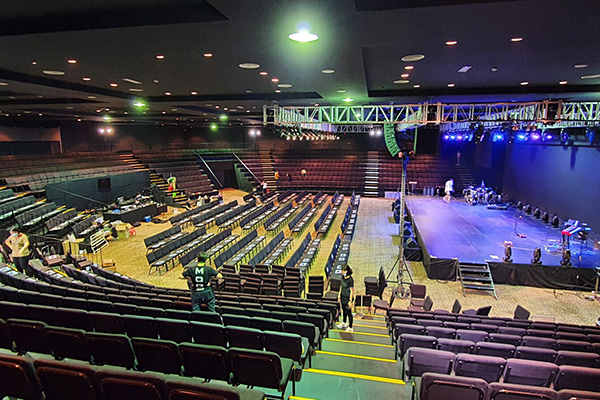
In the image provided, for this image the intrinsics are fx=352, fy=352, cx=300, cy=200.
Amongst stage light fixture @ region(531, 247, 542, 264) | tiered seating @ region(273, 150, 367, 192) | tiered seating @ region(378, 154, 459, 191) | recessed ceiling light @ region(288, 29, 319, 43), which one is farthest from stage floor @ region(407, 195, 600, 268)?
recessed ceiling light @ region(288, 29, 319, 43)

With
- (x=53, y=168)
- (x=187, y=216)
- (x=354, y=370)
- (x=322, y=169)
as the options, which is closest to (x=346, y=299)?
(x=354, y=370)

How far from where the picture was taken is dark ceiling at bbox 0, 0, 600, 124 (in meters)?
4.35

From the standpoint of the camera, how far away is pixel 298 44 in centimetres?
584

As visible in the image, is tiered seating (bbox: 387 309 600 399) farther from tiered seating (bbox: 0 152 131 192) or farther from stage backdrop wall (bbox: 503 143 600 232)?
tiered seating (bbox: 0 152 131 192)

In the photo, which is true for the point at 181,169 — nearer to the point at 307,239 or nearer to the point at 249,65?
the point at 307,239

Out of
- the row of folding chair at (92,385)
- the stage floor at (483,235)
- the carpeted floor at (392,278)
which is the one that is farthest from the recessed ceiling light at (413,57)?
the stage floor at (483,235)

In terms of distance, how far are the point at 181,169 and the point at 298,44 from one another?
89.5ft

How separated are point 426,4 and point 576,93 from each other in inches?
408

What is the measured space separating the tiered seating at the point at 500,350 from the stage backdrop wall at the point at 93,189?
19.9 meters

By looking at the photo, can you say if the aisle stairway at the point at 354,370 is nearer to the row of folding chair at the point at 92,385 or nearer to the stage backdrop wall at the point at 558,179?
the row of folding chair at the point at 92,385

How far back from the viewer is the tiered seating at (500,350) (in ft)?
15.2

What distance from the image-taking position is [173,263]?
46.6ft

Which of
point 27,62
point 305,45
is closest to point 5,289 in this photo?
point 27,62

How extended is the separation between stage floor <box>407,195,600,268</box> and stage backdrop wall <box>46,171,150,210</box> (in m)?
19.4
